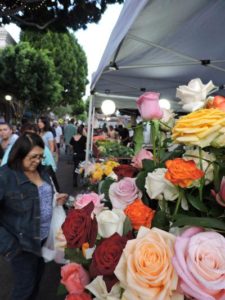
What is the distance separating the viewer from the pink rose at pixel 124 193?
104cm

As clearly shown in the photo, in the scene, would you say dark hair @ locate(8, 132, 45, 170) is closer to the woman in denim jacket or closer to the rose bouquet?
the woman in denim jacket

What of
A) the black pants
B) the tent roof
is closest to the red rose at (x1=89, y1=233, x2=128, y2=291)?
the tent roof

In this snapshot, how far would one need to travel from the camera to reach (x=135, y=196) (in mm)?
1050

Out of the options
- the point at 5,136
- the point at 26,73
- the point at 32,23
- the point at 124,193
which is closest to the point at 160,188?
the point at 124,193

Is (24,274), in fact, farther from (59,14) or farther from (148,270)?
(59,14)

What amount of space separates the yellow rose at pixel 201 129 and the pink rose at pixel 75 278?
0.44 metres

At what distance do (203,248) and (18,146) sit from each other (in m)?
1.86

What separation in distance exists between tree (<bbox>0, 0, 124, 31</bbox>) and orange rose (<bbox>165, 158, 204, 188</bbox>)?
9.91 meters

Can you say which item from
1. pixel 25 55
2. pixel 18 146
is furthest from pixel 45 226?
pixel 25 55

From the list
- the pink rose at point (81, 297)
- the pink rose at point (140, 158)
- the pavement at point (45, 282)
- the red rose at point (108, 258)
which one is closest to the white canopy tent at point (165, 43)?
the pink rose at point (140, 158)

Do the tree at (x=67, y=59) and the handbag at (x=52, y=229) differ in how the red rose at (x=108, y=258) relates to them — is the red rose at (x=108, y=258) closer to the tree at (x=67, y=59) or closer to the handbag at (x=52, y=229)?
the handbag at (x=52, y=229)

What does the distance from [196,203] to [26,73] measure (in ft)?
87.4

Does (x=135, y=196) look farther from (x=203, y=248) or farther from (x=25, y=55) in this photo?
(x=25, y=55)

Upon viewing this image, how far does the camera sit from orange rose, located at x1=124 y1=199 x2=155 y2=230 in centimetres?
89
